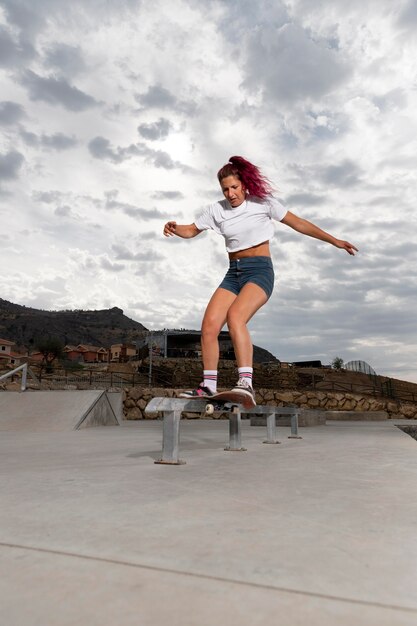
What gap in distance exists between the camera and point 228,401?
310 centimetres

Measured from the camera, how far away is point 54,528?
1349 millimetres

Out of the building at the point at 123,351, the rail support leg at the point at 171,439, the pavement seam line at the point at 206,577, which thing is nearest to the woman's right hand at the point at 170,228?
the rail support leg at the point at 171,439

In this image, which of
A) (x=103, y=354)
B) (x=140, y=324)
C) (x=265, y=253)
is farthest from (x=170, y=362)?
(x=140, y=324)

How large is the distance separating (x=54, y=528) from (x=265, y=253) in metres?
2.65

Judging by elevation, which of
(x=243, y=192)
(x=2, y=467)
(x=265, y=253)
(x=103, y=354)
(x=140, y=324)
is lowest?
(x=2, y=467)

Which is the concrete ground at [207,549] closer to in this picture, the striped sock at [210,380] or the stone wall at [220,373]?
the striped sock at [210,380]

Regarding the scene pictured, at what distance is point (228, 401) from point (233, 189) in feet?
5.38

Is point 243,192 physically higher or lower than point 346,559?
higher

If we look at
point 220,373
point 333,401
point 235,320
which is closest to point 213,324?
point 235,320

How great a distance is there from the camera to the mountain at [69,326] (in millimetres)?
101331

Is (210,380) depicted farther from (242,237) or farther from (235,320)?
(242,237)

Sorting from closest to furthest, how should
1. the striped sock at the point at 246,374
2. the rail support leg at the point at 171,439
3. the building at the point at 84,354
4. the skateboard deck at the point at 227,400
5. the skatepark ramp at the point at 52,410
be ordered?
the rail support leg at the point at 171,439, the skateboard deck at the point at 227,400, the striped sock at the point at 246,374, the skatepark ramp at the point at 52,410, the building at the point at 84,354

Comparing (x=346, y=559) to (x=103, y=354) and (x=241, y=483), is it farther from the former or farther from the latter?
(x=103, y=354)

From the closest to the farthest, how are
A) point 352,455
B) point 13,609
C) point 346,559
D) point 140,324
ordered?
point 13,609
point 346,559
point 352,455
point 140,324
